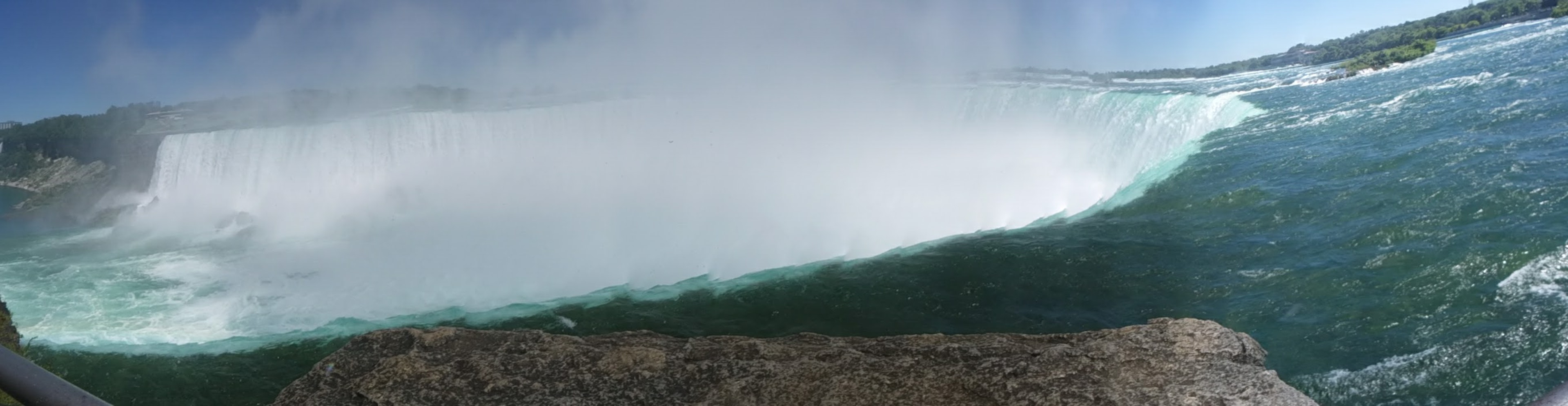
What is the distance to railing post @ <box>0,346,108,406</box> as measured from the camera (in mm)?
1338

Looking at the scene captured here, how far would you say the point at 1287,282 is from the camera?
8211mm

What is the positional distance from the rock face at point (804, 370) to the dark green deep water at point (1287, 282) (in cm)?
293

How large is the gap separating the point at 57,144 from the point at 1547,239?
174ft

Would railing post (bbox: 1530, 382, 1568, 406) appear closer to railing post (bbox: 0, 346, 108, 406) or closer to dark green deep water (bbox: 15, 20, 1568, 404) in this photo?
railing post (bbox: 0, 346, 108, 406)

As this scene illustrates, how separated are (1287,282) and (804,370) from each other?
6.48 metres

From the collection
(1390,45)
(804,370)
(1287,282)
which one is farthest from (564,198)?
(1390,45)

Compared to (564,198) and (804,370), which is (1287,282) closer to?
(804,370)

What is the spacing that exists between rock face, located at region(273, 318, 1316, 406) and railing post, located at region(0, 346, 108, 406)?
101 inches

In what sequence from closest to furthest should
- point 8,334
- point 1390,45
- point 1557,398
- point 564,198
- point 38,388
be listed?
point 1557,398 < point 38,388 < point 8,334 < point 564,198 < point 1390,45

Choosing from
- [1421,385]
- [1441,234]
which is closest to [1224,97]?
[1441,234]

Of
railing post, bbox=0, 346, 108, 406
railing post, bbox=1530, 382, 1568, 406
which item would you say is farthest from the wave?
railing post, bbox=1530, 382, 1568, 406

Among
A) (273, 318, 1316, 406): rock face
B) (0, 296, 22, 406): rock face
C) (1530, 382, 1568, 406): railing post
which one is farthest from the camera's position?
(0, 296, 22, 406): rock face

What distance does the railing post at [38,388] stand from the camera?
1.34 m

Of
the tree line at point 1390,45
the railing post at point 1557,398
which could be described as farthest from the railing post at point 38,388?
the tree line at point 1390,45
